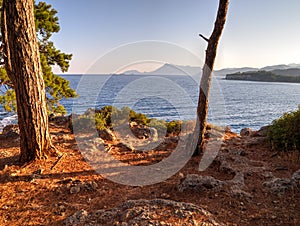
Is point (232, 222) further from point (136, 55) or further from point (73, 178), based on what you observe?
point (136, 55)

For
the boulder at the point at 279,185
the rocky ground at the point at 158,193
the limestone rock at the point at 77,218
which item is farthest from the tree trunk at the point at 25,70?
the boulder at the point at 279,185

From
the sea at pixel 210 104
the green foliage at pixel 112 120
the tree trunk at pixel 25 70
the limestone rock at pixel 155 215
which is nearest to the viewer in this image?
the limestone rock at pixel 155 215

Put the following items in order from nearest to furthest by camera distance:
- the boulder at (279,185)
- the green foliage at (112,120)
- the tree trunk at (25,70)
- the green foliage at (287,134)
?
the boulder at (279,185)
the tree trunk at (25,70)
the green foliage at (287,134)
the green foliage at (112,120)

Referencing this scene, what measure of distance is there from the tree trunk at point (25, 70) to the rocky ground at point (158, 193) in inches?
24.2

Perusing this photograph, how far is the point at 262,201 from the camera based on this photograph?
10.9 feet

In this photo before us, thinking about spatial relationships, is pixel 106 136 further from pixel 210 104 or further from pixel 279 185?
pixel 210 104

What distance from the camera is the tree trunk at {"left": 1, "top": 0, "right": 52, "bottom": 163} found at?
13.9 feet

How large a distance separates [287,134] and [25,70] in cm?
715

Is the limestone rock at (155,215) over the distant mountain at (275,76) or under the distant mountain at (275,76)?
under

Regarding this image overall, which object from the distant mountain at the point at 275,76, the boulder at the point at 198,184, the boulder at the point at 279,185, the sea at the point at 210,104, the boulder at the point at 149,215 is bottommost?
the sea at the point at 210,104

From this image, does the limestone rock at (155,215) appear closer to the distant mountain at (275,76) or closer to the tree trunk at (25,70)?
the tree trunk at (25,70)

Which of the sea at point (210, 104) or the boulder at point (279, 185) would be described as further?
the sea at point (210, 104)

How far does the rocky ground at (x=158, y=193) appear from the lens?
2.80m

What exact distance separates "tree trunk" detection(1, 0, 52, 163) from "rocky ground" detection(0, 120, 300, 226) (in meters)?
0.61
